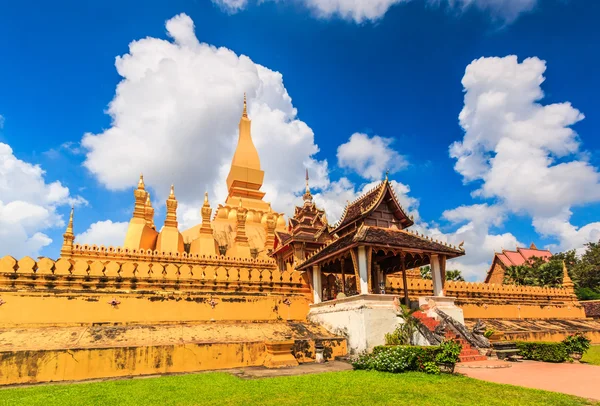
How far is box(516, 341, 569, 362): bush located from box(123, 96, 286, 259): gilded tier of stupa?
65.8 feet

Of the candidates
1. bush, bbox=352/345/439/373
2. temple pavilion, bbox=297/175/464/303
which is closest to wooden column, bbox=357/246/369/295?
temple pavilion, bbox=297/175/464/303

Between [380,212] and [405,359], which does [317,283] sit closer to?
[380,212]

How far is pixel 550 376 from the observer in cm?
1023

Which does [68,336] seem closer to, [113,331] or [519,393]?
[113,331]

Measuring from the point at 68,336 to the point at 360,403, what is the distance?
31.3 ft

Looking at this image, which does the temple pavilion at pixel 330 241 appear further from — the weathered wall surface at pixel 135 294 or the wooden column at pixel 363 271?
the weathered wall surface at pixel 135 294

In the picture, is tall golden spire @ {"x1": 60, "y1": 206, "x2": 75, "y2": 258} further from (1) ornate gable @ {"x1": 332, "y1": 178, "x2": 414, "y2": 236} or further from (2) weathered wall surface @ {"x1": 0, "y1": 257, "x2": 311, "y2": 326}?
(1) ornate gable @ {"x1": 332, "y1": 178, "x2": 414, "y2": 236}

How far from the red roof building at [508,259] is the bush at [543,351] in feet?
121

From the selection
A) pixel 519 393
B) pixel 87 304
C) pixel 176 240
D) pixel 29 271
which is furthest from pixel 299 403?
pixel 176 240

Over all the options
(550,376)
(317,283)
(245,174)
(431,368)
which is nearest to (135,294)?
(317,283)

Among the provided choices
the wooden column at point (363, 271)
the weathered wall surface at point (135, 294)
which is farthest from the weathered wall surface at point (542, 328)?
the weathered wall surface at point (135, 294)

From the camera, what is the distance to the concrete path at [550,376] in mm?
8492

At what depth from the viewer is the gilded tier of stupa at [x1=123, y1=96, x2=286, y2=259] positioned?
29219mm

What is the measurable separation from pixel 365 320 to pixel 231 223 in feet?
95.8
